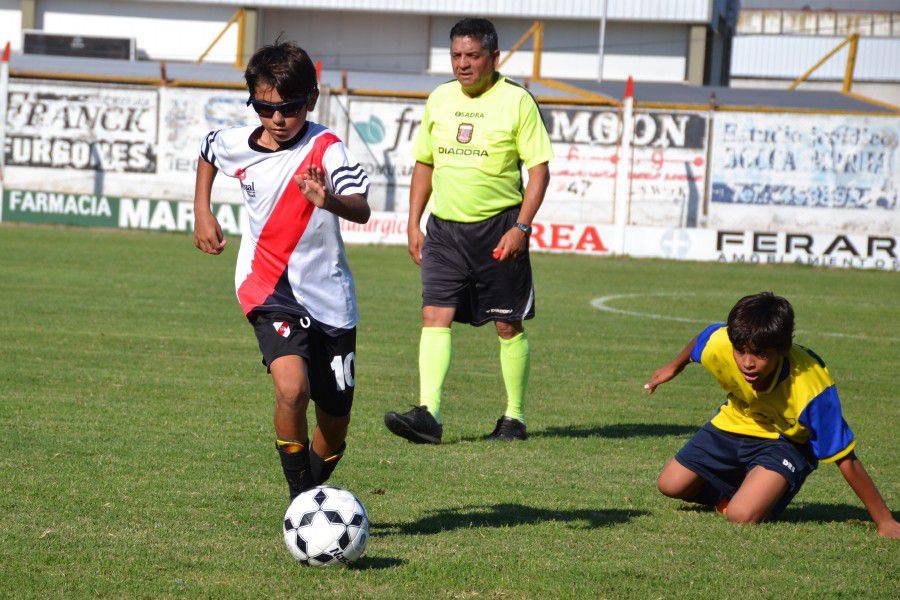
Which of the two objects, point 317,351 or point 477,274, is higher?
point 477,274

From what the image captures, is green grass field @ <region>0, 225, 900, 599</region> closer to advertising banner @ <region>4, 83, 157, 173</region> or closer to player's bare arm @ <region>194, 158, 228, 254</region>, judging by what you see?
player's bare arm @ <region>194, 158, 228, 254</region>

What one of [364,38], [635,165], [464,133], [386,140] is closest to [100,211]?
[386,140]

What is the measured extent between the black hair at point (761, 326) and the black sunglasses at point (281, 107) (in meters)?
1.83

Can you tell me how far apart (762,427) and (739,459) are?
18 centimetres

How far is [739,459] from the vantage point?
5426 mm

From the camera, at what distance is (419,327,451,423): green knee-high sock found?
662 centimetres

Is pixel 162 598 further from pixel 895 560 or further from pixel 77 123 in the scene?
pixel 77 123

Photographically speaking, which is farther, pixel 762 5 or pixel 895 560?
pixel 762 5

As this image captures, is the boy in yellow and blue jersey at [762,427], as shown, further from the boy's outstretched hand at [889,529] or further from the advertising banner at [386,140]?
the advertising banner at [386,140]

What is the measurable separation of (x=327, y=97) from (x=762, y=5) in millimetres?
37149

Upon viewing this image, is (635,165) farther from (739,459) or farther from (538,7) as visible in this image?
(739,459)

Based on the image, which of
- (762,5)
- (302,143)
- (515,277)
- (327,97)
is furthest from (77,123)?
(762,5)

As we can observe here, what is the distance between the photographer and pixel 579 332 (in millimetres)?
11531

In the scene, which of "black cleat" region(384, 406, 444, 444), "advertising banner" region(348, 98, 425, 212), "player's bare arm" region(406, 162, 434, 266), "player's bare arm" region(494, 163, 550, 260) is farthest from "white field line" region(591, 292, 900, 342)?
"advertising banner" region(348, 98, 425, 212)
